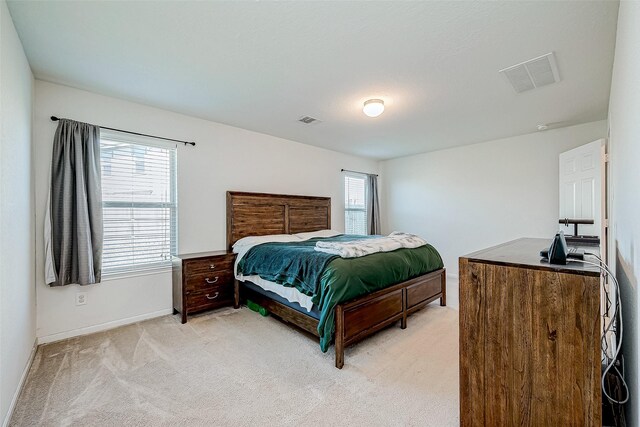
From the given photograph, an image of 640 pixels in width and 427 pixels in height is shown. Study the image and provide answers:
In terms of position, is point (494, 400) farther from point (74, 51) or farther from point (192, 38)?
point (74, 51)

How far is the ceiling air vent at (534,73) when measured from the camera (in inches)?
87.9

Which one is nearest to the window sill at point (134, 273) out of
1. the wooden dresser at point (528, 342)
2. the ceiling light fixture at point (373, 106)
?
the ceiling light fixture at point (373, 106)

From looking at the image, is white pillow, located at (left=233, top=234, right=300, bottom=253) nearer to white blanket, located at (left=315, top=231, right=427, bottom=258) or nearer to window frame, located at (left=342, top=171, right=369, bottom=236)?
white blanket, located at (left=315, top=231, right=427, bottom=258)

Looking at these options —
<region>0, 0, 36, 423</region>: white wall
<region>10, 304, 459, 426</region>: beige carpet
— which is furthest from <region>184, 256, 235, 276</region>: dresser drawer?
<region>0, 0, 36, 423</region>: white wall

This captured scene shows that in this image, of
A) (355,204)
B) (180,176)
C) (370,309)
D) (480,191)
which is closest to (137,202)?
(180,176)

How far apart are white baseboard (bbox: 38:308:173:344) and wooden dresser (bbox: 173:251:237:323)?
211 millimetres

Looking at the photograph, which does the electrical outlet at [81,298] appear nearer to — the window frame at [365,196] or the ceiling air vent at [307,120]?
the ceiling air vent at [307,120]

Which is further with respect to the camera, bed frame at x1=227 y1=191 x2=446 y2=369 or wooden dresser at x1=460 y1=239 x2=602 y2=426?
bed frame at x1=227 y1=191 x2=446 y2=369

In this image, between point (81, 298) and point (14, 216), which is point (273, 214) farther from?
point (14, 216)

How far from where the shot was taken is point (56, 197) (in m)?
2.60

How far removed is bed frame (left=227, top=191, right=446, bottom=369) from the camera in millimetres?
2352

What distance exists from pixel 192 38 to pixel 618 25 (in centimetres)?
280

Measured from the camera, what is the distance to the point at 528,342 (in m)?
1.25

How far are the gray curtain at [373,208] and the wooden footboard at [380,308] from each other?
2.56m
